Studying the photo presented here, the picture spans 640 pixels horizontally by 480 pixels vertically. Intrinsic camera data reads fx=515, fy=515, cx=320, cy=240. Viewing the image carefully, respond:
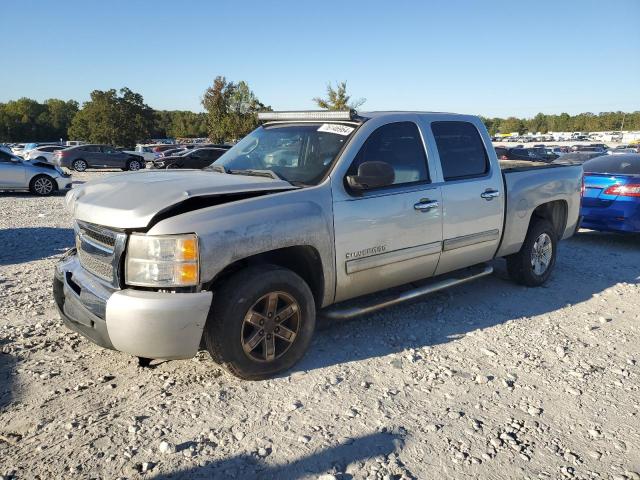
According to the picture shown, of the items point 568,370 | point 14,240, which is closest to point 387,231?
point 568,370

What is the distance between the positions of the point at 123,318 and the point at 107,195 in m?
0.96

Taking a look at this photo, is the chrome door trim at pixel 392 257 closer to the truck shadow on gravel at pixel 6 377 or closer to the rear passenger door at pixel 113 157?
the truck shadow on gravel at pixel 6 377

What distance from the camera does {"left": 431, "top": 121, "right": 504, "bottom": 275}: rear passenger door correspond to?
4598mm

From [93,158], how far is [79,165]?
0.85 meters

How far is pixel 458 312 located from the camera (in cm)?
498

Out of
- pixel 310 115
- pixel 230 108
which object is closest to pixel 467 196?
pixel 310 115

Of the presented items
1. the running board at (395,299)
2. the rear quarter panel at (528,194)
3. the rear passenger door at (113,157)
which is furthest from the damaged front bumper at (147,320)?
the rear passenger door at (113,157)

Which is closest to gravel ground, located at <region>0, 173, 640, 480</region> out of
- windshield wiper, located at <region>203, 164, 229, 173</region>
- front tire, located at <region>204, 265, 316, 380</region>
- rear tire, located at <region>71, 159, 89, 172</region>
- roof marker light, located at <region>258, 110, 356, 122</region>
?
front tire, located at <region>204, 265, 316, 380</region>

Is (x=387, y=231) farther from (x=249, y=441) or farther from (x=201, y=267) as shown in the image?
(x=249, y=441)

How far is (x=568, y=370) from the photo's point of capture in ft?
12.5

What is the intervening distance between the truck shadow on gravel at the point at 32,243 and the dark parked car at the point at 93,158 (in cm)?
2214

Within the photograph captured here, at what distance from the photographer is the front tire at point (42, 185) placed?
15.3 metres

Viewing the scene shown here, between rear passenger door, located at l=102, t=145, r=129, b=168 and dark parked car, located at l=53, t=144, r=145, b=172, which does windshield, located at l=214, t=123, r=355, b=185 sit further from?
rear passenger door, located at l=102, t=145, r=129, b=168

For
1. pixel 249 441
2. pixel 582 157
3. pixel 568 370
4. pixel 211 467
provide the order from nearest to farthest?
pixel 211 467, pixel 249 441, pixel 568 370, pixel 582 157
